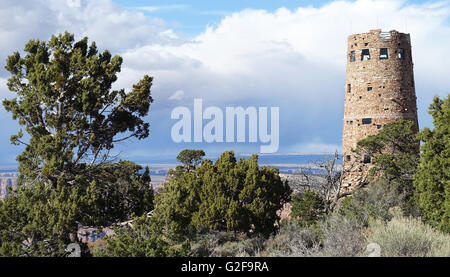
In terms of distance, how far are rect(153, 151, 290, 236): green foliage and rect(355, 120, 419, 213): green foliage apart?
9352mm

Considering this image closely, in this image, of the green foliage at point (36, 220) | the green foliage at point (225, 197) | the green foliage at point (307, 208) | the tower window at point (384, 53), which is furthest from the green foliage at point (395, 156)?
the green foliage at point (36, 220)

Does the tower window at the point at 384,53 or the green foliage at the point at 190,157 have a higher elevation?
the tower window at the point at 384,53

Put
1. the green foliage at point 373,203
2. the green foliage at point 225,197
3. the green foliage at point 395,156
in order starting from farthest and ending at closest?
the green foliage at point 395,156, the green foliage at point 373,203, the green foliage at point 225,197

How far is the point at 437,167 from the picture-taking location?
23.5 metres

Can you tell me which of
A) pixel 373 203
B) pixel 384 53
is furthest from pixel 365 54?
pixel 373 203

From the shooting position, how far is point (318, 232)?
22531mm

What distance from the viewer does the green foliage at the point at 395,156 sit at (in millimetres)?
33844

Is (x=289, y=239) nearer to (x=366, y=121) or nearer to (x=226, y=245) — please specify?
(x=226, y=245)

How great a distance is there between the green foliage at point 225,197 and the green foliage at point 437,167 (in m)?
7.34

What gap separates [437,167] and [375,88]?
19.8 meters

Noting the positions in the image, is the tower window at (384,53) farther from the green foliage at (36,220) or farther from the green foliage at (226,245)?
the green foliage at (36,220)

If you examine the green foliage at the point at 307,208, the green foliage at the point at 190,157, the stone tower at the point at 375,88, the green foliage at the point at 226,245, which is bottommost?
the green foliage at the point at 226,245
